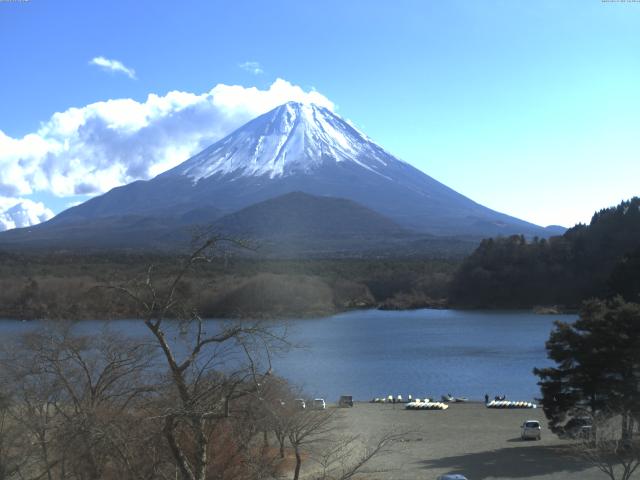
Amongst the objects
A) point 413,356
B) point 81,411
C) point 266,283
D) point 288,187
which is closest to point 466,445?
point 81,411

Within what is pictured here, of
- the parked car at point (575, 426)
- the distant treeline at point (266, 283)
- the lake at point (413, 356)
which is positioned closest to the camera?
the parked car at point (575, 426)

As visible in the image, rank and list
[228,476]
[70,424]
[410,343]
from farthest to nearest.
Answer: [410,343] < [228,476] < [70,424]

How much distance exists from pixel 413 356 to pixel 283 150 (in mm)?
78348

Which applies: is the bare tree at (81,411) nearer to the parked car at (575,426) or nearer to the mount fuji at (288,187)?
the parked car at (575,426)

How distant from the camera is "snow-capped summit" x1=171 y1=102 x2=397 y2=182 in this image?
9988 centimetres

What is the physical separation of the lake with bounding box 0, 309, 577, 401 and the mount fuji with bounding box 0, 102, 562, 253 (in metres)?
44.7

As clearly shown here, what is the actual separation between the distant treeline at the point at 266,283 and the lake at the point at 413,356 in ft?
7.27

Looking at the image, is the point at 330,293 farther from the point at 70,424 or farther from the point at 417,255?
the point at 70,424

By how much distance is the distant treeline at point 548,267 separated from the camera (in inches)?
1732

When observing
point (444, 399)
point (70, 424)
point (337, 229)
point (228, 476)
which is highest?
point (337, 229)

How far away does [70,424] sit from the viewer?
178 inches

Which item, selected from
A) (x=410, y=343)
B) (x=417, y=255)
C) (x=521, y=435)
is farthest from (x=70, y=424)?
(x=417, y=255)

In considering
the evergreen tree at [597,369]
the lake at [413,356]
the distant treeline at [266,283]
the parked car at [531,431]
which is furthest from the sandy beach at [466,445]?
the distant treeline at [266,283]

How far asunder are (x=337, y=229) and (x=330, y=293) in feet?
119
